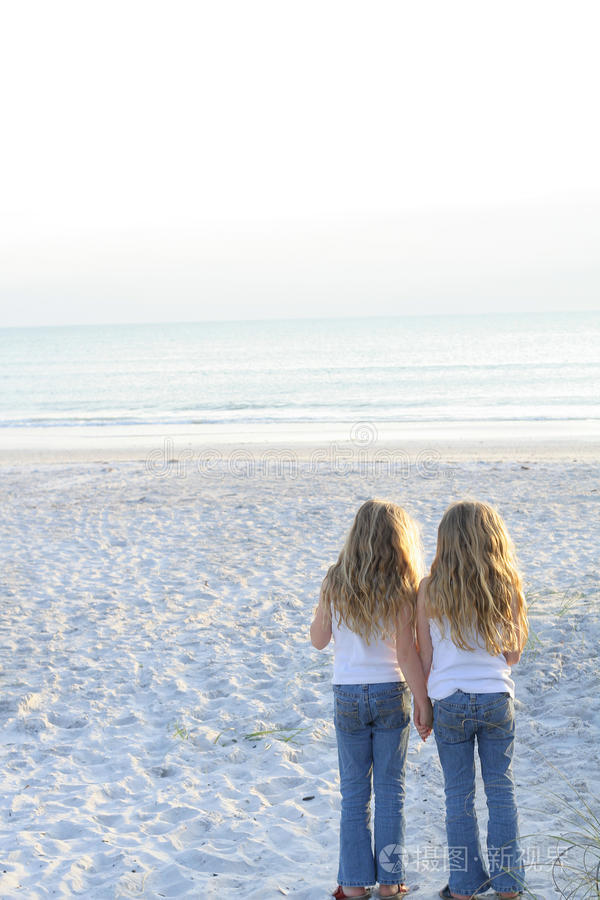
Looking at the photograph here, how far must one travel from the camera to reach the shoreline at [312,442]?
1596 cm

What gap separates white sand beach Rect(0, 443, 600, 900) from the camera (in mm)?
3281

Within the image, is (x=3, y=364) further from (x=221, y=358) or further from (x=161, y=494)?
(x=161, y=494)

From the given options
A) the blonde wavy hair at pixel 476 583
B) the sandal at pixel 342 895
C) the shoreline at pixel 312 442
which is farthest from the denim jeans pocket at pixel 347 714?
the shoreline at pixel 312 442

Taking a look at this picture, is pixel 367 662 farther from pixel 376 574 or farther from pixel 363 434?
pixel 363 434

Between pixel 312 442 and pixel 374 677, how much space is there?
16.0m

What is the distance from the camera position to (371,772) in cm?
296

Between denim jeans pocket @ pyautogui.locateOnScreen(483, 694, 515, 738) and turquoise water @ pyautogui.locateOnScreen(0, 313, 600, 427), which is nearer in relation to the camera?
denim jeans pocket @ pyautogui.locateOnScreen(483, 694, 515, 738)

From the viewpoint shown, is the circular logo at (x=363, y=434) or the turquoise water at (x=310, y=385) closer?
the circular logo at (x=363, y=434)

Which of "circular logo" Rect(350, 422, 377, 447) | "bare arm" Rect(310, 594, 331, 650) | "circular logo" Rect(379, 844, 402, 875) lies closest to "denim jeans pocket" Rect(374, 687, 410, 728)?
"bare arm" Rect(310, 594, 331, 650)

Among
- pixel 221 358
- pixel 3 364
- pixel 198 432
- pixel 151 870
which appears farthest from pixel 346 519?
pixel 3 364

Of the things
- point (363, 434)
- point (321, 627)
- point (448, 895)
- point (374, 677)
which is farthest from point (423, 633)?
point (363, 434)

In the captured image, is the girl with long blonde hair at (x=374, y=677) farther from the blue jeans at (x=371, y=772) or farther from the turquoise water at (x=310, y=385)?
the turquoise water at (x=310, y=385)

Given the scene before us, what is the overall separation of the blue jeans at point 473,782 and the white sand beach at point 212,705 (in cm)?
21

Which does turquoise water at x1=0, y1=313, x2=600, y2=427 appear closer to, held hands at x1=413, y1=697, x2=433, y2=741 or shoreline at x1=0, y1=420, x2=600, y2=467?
shoreline at x1=0, y1=420, x2=600, y2=467
